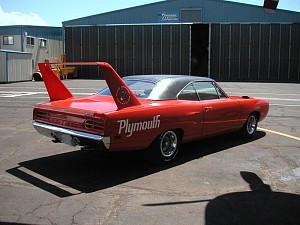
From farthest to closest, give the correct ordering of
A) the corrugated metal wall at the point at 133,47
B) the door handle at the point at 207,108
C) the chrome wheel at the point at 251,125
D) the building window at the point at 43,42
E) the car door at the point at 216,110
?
1. the building window at the point at 43,42
2. the corrugated metal wall at the point at 133,47
3. the chrome wheel at the point at 251,125
4. the car door at the point at 216,110
5. the door handle at the point at 207,108

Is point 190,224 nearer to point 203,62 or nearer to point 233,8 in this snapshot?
point 203,62

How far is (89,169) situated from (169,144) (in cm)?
125

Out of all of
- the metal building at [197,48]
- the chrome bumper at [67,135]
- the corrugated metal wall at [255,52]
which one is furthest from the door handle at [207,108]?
the metal building at [197,48]

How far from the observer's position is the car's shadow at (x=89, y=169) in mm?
4770

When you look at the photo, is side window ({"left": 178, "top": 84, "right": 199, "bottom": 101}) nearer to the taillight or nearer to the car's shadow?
the car's shadow

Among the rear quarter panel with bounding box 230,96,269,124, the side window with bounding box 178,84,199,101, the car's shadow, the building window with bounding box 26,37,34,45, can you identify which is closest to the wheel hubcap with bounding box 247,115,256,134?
the rear quarter panel with bounding box 230,96,269,124

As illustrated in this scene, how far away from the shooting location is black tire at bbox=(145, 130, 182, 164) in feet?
18.1

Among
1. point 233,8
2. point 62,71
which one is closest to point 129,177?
point 62,71

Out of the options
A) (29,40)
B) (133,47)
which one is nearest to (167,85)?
(133,47)

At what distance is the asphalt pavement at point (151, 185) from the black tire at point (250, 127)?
12.5 inches

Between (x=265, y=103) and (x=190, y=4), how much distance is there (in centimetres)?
3656

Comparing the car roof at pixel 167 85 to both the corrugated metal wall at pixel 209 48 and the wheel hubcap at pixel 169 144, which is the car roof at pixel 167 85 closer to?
the wheel hubcap at pixel 169 144

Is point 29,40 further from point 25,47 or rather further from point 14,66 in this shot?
point 14,66

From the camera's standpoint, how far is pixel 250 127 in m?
7.83
